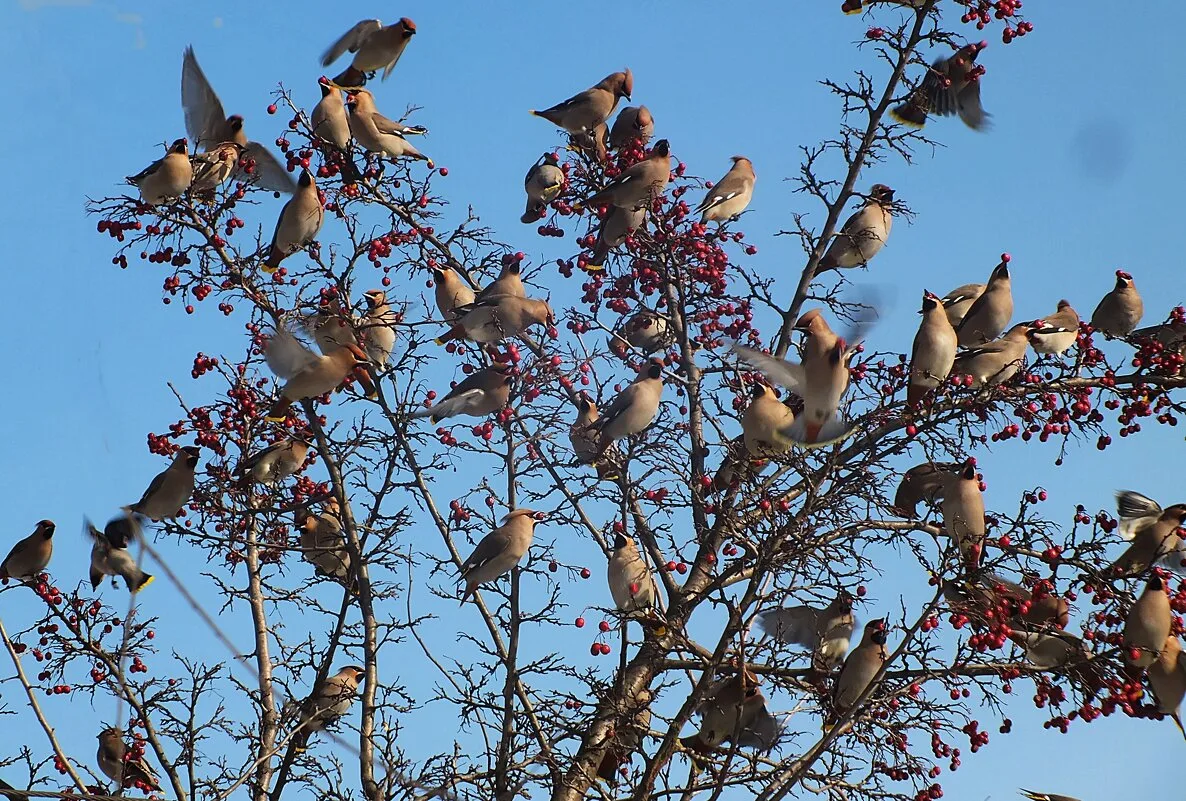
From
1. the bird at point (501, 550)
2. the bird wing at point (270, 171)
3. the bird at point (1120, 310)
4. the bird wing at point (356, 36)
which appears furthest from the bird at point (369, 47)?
the bird at point (1120, 310)

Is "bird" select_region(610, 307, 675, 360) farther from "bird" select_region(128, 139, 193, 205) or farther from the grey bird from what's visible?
"bird" select_region(128, 139, 193, 205)

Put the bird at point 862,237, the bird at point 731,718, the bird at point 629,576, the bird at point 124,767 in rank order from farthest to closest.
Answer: the bird at point 862,237
the bird at point 629,576
the bird at point 124,767
the bird at point 731,718

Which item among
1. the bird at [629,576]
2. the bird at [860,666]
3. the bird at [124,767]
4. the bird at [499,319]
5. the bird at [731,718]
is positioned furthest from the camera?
the bird at [499,319]

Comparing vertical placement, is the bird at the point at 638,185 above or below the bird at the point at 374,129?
below

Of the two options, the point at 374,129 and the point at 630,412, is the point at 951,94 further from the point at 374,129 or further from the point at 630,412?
the point at 374,129

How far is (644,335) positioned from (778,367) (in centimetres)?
184

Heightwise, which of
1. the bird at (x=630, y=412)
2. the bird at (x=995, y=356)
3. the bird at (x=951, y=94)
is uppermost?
the bird at (x=951, y=94)

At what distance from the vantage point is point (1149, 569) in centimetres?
478

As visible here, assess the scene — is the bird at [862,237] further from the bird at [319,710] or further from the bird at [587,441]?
the bird at [319,710]

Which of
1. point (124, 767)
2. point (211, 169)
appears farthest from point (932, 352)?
point (124, 767)

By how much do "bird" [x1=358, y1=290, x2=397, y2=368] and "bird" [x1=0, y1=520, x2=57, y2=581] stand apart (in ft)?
5.87

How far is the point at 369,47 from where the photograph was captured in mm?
7332

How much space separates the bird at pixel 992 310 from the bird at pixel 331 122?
9.25 ft

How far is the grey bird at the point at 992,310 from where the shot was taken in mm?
6340
